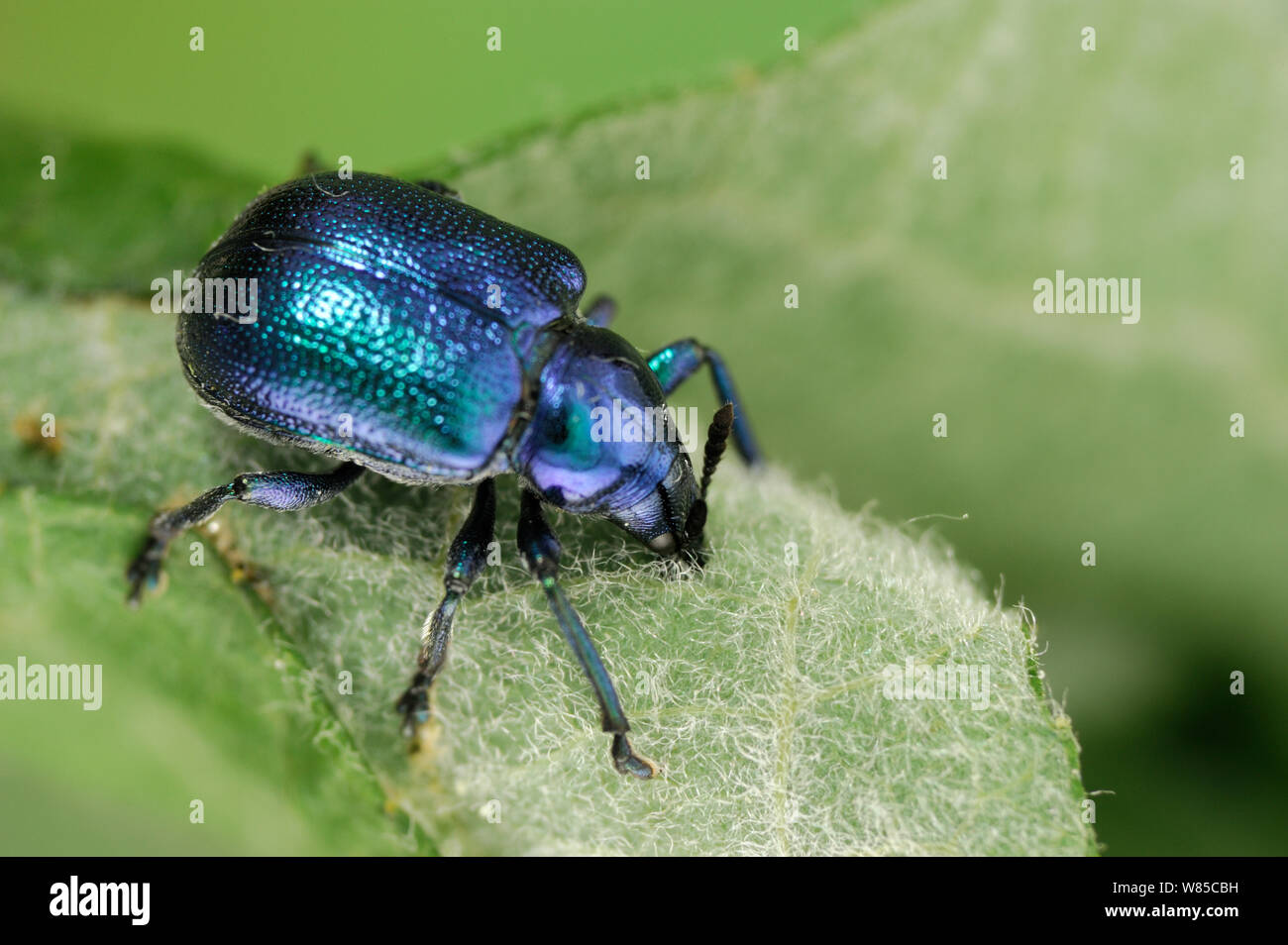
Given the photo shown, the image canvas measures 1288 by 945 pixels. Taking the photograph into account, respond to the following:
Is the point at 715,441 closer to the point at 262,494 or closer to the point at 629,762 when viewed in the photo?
the point at 629,762

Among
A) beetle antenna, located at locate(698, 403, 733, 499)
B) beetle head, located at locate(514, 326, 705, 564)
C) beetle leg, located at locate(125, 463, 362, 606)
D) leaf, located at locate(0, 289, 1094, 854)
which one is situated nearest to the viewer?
leaf, located at locate(0, 289, 1094, 854)

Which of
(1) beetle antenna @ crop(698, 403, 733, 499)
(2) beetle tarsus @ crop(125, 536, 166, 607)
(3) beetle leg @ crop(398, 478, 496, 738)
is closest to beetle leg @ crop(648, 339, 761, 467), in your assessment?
(1) beetle antenna @ crop(698, 403, 733, 499)

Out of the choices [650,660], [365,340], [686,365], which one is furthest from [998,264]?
[365,340]

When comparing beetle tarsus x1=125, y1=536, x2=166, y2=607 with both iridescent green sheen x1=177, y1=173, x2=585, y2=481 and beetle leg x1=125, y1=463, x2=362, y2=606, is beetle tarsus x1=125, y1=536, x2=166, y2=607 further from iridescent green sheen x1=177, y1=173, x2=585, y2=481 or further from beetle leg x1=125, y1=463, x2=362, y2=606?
iridescent green sheen x1=177, y1=173, x2=585, y2=481

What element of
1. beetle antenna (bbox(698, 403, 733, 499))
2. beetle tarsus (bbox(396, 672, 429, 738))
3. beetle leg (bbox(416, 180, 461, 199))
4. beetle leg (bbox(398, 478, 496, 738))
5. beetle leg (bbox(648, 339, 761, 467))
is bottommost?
beetle tarsus (bbox(396, 672, 429, 738))

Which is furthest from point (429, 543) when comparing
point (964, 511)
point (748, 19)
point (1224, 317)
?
→ point (1224, 317)

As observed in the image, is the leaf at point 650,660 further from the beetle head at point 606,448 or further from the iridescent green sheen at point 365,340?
the iridescent green sheen at point 365,340

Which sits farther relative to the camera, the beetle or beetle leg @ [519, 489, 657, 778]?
the beetle

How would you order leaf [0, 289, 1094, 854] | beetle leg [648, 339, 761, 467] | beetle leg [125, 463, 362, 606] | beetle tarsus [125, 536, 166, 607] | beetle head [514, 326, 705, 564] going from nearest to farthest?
leaf [0, 289, 1094, 854] < beetle tarsus [125, 536, 166, 607] < beetle leg [125, 463, 362, 606] < beetle head [514, 326, 705, 564] < beetle leg [648, 339, 761, 467]
